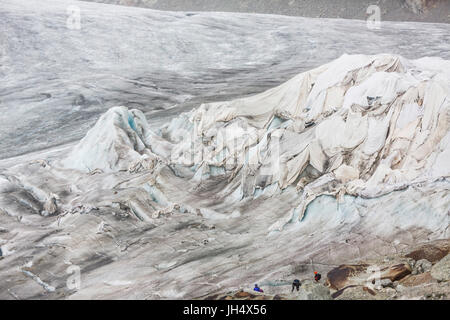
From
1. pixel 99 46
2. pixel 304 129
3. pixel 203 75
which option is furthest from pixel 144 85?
pixel 304 129

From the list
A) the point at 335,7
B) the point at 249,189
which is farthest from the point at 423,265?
the point at 335,7

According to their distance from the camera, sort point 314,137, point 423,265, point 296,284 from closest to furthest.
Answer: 1. point 423,265
2. point 296,284
3. point 314,137

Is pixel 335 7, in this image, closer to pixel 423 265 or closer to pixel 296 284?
pixel 423 265

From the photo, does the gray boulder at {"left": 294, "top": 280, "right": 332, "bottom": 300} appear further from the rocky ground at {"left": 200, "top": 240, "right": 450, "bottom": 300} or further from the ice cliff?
the ice cliff

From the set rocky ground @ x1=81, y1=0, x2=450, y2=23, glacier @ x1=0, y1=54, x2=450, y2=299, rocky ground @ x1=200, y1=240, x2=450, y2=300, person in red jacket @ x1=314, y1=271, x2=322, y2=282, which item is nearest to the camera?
rocky ground @ x1=200, y1=240, x2=450, y2=300

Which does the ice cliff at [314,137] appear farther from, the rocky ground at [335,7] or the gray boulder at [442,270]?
the rocky ground at [335,7]

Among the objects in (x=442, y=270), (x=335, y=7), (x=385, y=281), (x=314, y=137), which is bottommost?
(x=385, y=281)

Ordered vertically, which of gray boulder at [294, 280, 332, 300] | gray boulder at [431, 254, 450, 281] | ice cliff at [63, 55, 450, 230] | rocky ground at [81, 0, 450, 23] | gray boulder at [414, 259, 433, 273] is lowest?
gray boulder at [294, 280, 332, 300]

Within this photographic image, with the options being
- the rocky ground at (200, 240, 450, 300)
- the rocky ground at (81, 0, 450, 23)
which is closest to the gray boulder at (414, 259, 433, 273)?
the rocky ground at (200, 240, 450, 300)

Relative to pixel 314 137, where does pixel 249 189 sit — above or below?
below
